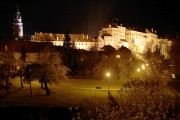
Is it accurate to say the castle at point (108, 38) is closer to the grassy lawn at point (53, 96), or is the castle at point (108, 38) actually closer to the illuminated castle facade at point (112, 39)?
the illuminated castle facade at point (112, 39)

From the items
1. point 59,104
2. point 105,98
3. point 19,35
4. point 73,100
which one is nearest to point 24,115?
point 59,104

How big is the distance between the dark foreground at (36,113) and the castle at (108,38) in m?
75.2

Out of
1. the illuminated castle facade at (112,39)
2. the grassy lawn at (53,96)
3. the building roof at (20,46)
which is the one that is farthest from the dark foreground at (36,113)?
the illuminated castle facade at (112,39)

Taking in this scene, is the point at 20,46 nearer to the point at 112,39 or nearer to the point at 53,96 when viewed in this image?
the point at 112,39

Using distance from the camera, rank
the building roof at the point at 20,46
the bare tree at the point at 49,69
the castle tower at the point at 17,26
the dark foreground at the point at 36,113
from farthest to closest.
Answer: the castle tower at the point at 17,26 → the building roof at the point at 20,46 → the bare tree at the point at 49,69 → the dark foreground at the point at 36,113

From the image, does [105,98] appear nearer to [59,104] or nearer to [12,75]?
[59,104]

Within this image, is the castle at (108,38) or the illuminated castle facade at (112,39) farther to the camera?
the castle at (108,38)

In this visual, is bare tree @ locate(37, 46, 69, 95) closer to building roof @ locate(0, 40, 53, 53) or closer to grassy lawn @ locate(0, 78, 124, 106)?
grassy lawn @ locate(0, 78, 124, 106)

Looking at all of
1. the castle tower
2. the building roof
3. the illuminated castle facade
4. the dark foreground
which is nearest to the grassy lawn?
the dark foreground

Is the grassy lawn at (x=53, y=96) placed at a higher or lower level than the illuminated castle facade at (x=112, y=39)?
lower

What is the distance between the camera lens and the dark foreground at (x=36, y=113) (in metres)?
26.1

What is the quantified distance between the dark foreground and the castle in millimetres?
75185

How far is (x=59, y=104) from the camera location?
3272 cm

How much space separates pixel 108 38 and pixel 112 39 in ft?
6.77
